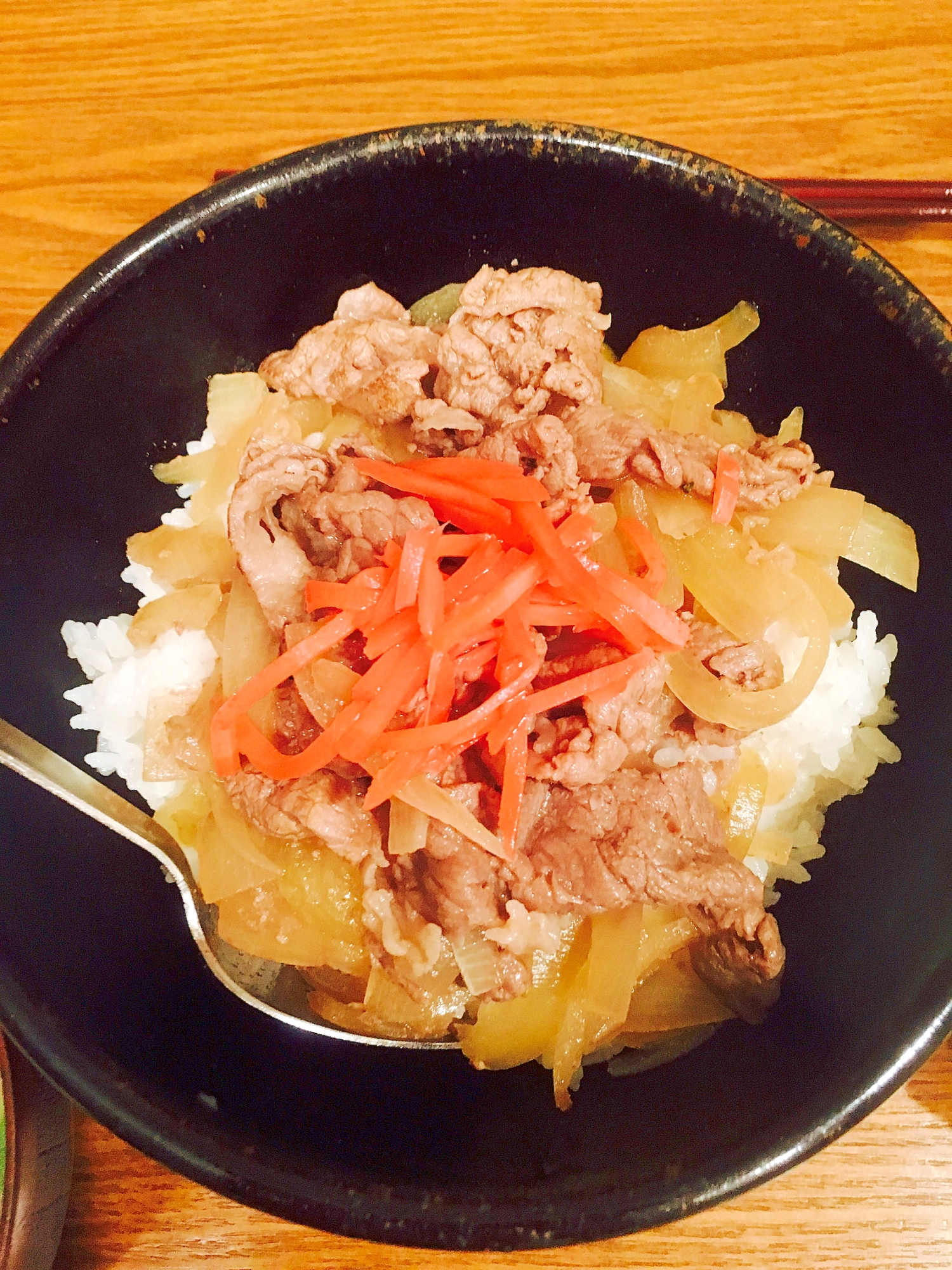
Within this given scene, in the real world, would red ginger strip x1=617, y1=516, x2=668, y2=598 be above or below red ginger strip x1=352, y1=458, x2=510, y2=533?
below

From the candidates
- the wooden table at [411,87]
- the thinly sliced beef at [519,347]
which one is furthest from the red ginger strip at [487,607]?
the wooden table at [411,87]

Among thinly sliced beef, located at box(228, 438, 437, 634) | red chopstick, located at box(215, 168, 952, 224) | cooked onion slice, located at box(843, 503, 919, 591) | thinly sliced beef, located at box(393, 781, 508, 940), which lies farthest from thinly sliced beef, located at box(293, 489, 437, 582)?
red chopstick, located at box(215, 168, 952, 224)

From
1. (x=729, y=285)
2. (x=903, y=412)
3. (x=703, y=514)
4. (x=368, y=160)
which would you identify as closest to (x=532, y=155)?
(x=368, y=160)

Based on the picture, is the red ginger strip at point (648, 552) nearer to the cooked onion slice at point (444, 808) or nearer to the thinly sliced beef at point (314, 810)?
the cooked onion slice at point (444, 808)

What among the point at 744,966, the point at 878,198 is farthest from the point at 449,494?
the point at 878,198

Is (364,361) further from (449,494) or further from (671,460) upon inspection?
(671,460)

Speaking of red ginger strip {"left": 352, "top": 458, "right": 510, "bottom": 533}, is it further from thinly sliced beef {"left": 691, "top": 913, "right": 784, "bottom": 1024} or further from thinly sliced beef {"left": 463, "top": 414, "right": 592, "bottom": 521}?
thinly sliced beef {"left": 691, "top": 913, "right": 784, "bottom": 1024}

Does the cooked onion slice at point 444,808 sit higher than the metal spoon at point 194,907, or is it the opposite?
the cooked onion slice at point 444,808

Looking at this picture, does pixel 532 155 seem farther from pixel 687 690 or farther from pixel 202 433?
pixel 687 690
